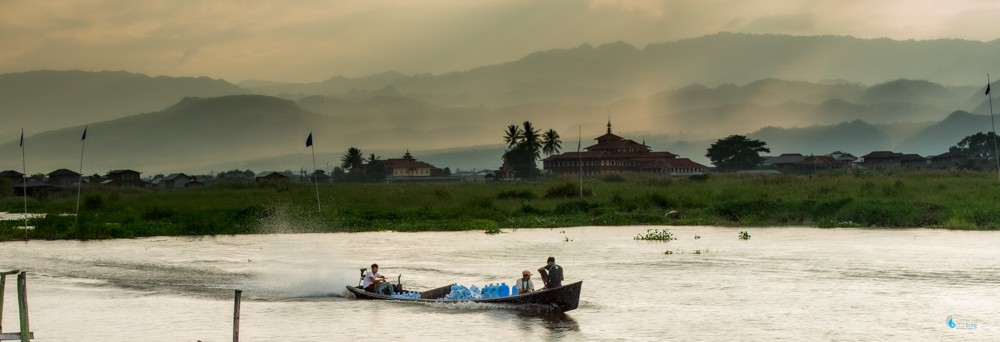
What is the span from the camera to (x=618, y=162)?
179 meters

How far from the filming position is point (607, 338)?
979 inches

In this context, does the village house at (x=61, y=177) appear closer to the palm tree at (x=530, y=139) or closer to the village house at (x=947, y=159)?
the palm tree at (x=530, y=139)

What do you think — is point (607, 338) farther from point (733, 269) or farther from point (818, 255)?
point (818, 255)

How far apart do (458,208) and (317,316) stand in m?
36.6

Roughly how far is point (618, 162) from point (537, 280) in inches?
5716

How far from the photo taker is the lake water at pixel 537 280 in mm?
26234

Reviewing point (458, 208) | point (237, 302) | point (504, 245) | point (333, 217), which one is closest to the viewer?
point (237, 302)

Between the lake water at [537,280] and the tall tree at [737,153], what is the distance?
5069 inches

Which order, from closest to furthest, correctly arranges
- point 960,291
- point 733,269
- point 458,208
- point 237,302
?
point 237,302 < point 960,291 < point 733,269 < point 458,208

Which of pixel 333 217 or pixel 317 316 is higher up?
pixel 333 217

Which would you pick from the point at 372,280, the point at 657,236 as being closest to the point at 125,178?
the point at 657,236

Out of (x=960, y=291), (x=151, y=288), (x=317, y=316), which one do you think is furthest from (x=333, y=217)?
(x=960, y=291)

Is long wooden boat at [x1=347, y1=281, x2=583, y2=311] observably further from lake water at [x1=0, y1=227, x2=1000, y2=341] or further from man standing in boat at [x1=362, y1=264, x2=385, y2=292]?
man standing in boat at [x1=362, y1=264, x2=385, y2=292]

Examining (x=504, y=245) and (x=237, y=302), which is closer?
(x=237, y=302)
